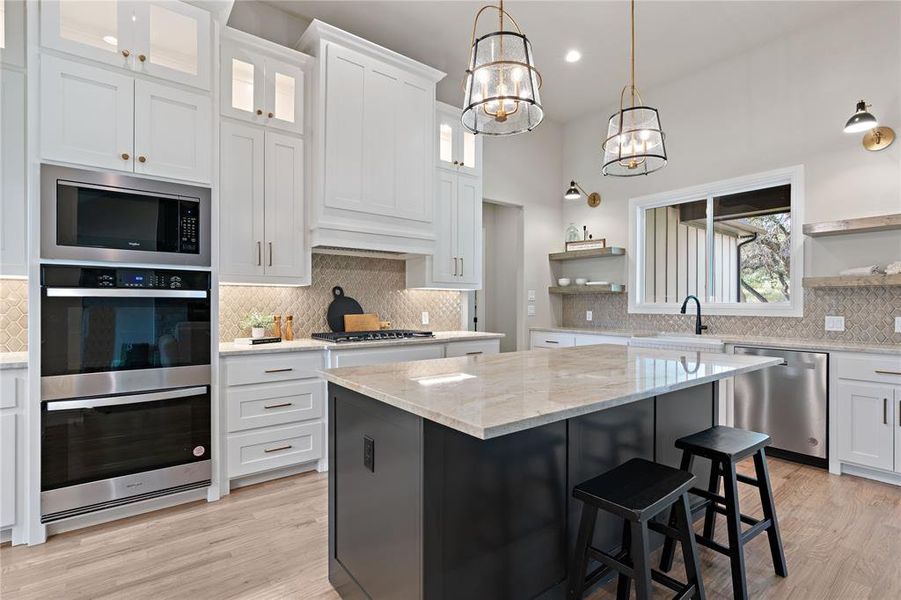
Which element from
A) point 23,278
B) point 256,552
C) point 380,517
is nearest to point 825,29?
point 380,517

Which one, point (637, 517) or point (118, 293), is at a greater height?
point (118, 293)

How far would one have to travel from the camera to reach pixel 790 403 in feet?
11.3

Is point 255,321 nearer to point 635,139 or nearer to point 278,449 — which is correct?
point 278,449

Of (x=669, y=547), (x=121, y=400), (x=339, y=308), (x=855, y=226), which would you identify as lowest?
(x=669, y=547)

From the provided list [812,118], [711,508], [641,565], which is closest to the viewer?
[641,565]

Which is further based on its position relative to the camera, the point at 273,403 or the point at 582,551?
the point at 273,403

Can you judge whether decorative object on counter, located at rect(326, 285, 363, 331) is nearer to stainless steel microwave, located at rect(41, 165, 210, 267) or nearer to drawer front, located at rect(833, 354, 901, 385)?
stainless steel microwave, located at rect(41, 165, 210, 267)

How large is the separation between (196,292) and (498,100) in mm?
2109

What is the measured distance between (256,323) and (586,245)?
12.3 ft

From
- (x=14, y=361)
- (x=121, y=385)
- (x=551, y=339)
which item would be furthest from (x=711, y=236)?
(x=14, y=361)

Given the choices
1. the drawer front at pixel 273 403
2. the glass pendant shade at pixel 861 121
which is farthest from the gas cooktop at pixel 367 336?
the glass pendant shade at pixel 861 121

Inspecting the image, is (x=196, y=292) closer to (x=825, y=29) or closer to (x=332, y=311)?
(x=332, y=311)

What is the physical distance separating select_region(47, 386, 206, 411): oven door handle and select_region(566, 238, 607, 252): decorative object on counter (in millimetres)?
4241

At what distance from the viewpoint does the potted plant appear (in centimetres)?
334
